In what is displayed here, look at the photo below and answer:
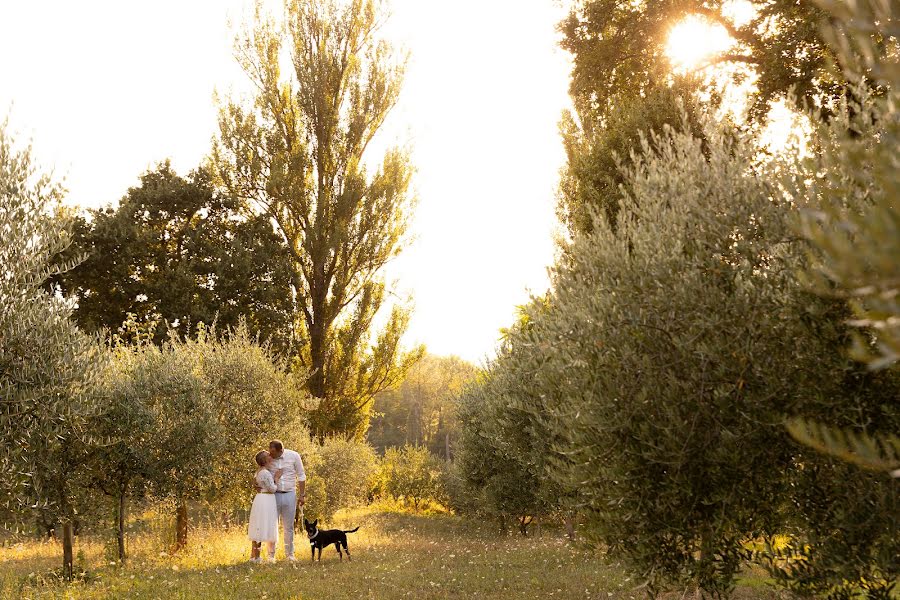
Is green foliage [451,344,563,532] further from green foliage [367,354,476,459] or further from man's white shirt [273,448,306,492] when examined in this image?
green foliage [367,354,476,459]

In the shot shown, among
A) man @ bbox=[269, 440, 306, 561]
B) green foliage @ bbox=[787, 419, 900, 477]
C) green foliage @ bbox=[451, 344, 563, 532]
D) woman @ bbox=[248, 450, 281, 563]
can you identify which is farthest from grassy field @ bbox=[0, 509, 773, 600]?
green foliage @ bbox=[787, 419, 900, 477]

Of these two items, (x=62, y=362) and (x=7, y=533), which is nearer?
(x=62, y=362)

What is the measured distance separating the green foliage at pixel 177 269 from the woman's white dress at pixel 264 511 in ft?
55.7

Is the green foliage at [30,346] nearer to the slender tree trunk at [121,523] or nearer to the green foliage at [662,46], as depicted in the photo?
the slender tree trunk at [121,523]

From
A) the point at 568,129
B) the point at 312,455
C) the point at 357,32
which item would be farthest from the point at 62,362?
the point at 357,32

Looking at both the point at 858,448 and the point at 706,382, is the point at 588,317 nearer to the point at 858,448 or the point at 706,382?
the point at 706,382

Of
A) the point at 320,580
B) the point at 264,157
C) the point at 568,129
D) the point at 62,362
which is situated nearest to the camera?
the point at 62,362

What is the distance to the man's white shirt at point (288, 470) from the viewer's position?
16.9 metres

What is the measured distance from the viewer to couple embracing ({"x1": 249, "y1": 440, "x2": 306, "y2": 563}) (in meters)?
16.7

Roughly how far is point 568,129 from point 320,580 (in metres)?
19.4

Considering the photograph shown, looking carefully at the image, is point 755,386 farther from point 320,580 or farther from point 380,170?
point 380,170

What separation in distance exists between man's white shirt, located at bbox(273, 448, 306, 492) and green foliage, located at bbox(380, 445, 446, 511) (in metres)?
24.5

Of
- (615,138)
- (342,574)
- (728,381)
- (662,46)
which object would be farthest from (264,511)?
(662,46)

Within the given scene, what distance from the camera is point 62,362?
12.1 m
